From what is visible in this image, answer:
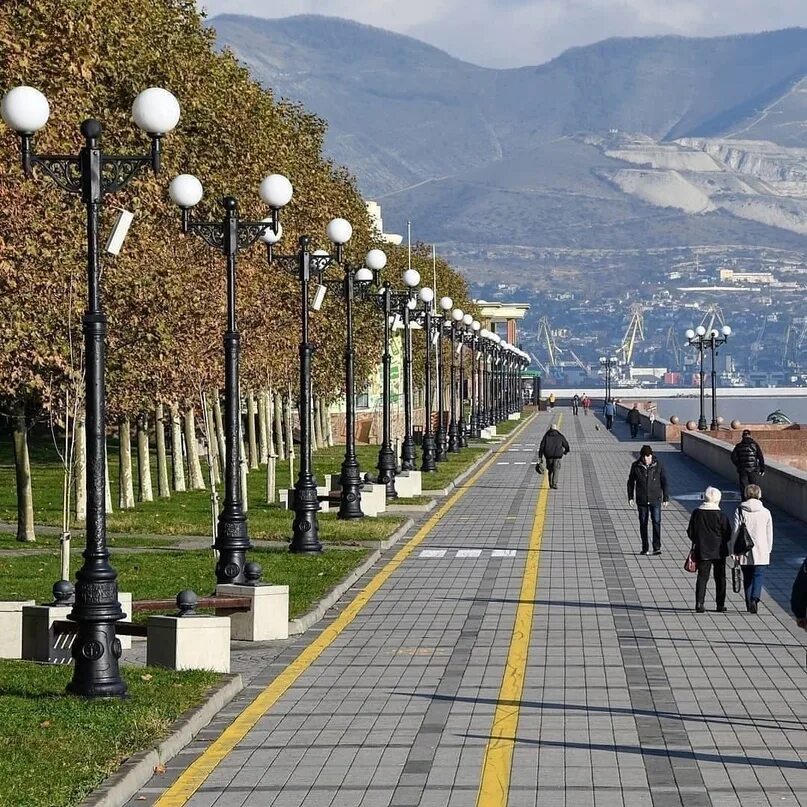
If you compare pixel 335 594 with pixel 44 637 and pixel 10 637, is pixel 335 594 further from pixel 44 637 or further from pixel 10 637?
pixel 44 637

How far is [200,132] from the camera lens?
47500 mm

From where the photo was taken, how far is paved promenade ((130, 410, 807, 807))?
41.5ft

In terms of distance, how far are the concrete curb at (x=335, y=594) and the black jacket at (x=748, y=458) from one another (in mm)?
11906

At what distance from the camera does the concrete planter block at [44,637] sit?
18.5 m

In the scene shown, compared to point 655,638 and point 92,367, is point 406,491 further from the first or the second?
point 92,367

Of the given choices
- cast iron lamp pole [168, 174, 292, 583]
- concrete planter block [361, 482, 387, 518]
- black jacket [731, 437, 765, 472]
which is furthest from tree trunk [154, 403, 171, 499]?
cast iron lamp pole [168, 174, 292, 583]

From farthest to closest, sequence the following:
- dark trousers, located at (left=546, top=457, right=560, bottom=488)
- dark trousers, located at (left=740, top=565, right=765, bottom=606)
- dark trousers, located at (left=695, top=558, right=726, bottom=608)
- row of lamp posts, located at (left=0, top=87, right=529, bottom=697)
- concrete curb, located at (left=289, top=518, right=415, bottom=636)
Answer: dark trousers, located at (left=546, top=457, right=560, bottom=488), dark trousers, located at (left=695, top=558, right=726, bottom=608), dark trousers, located at (left=740, top=565, right=765, bottom=606), concrete curb, located at (left=289, top=518, right=415, bottom=636), row of lamp posts, located at (left=0, top=87, right=529, bottom=697)

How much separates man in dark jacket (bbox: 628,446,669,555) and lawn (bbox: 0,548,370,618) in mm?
4318

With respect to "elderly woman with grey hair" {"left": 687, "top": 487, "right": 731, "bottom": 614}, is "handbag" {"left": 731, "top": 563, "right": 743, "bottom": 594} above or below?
below

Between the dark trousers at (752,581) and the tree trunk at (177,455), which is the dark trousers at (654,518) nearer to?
the dark trousers at (752,581)

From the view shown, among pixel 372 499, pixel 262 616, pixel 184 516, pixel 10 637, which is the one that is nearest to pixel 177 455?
pixel 184 516

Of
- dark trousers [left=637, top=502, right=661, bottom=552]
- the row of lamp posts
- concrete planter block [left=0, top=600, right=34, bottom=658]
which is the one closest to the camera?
the row of lamp posts

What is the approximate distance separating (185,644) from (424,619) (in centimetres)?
512

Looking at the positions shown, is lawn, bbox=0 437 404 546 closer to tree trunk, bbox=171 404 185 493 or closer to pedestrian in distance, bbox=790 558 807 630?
tree trunk, bbox=171 404 185 493
